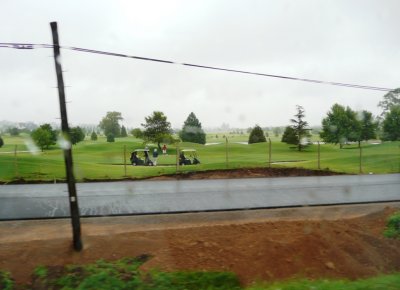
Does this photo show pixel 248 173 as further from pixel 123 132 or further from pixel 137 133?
pixel 123 132

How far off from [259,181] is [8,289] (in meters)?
14.0

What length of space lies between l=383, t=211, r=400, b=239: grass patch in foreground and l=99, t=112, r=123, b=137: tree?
16950 millimetres

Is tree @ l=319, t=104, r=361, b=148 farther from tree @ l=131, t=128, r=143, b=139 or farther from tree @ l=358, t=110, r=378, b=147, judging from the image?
tree @ l=131, t=128, r=143, b=139

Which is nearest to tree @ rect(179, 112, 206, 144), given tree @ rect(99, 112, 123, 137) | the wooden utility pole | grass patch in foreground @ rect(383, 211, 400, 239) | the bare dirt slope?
tree @ rect(99, 112, 123, 137)

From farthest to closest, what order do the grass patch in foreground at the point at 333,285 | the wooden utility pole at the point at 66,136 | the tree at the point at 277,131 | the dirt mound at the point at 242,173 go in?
the tree at the point at 277,131, the dirt mound at the point at 242,173, the wooden utility pole at the point at 66,136, the grass patch in foreground at the point at 333,285

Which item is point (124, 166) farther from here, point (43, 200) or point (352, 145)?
point (352, 145)

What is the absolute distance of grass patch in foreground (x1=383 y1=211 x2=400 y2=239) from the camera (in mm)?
9883

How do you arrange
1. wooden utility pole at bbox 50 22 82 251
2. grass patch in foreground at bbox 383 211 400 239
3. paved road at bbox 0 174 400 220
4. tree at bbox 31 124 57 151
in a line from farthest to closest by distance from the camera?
tree at bbox 31 124 57 151 < paved road at bbox 0 174 400 220 < grass patch in foreground at bbox 383 211 400 239 < wooden utility pole at bbox 50 22 82 251

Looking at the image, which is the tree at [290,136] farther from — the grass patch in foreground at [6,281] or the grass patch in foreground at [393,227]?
the grass patch in foreground at [6,281]

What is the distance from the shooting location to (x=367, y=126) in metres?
27.2

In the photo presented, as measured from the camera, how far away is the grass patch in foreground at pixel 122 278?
6.82 metres

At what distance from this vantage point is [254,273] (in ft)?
25.4

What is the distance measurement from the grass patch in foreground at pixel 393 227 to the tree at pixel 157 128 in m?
13.4

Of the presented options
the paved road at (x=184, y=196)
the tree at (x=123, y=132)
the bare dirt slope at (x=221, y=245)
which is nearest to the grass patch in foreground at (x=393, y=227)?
the bare dirt slope at (x=221, y=245)
